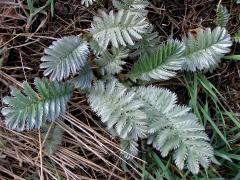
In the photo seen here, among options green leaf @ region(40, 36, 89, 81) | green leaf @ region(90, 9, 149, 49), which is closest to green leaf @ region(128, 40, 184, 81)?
green leaf @ region(90, 9, 149, 49)

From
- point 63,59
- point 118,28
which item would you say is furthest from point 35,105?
point 118,28

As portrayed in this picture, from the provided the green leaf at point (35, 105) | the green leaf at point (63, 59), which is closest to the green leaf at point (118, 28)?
the green leaf at point (63, 59)

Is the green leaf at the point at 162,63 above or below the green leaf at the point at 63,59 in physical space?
below

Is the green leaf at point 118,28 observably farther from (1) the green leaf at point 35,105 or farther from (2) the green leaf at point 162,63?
(1) the green leaf at point 35,105

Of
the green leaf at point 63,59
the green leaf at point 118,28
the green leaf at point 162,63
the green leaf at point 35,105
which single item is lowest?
the green leaf at point 35,105

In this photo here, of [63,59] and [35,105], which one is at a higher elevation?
[63,59]

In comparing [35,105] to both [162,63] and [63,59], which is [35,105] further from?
[162,63]

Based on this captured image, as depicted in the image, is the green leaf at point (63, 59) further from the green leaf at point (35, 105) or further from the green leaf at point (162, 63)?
the green leaf at point (162, 63)

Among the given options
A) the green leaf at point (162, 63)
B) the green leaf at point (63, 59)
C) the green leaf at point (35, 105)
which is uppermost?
the green leaf at point (63, 59)

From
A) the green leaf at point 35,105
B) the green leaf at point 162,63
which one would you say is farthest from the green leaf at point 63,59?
the green leaf at point 162,63

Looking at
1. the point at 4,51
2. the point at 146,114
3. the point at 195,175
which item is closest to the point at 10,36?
the point at 4,51

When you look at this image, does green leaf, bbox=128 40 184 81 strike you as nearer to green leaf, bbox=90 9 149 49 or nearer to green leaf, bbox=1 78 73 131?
green leaf, bbox=90 9 149 49
